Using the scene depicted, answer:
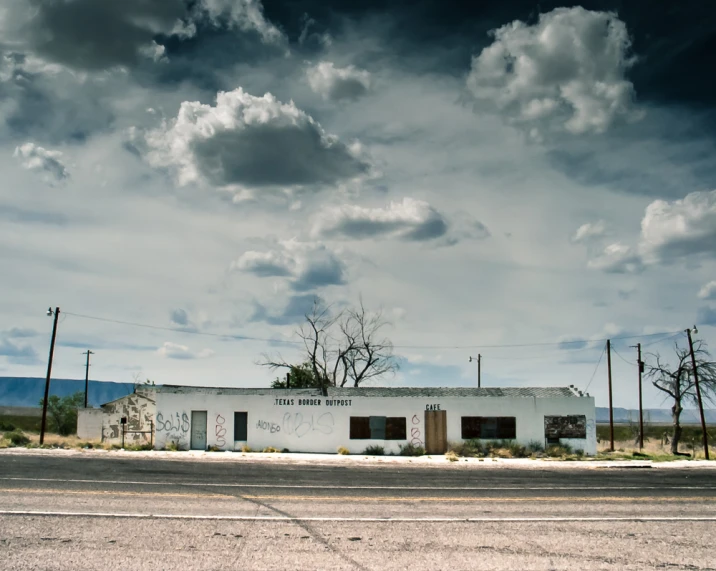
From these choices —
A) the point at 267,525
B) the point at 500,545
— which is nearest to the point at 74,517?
the point at 267,525

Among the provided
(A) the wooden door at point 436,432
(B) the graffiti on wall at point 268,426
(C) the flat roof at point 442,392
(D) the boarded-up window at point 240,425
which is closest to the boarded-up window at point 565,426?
(C) the flat roof at point 442,392

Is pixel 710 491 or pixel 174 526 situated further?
pixel 710 491

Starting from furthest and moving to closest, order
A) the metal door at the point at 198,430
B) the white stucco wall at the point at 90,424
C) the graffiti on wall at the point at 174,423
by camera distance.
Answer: the white stucco wall at the point at 90,424 < the graffiti on wall at the point at 174,423 < the metal door at the point at 198,430

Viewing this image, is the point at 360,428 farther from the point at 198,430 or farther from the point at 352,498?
the point at 352,498

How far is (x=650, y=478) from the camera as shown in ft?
68.5

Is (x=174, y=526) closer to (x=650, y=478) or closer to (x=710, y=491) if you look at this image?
(x=710, y=491)

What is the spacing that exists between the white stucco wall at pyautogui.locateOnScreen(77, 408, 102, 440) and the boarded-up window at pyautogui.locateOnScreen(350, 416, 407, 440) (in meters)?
32.6

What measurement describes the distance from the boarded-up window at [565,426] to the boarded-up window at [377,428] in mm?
6890

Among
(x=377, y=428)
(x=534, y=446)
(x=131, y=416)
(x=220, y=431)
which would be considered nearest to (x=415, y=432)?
(x=377, y=428)

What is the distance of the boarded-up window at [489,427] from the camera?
32250mm

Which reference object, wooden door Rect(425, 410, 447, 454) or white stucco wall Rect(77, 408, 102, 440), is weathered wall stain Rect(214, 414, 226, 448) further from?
white stucco wall Rect(77, 408, 102, 440)

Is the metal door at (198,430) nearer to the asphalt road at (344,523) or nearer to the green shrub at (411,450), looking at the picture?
the green shrub at (411,450)

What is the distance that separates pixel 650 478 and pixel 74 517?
Answer: 17.1 metres

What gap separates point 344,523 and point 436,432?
2206 centimetres
